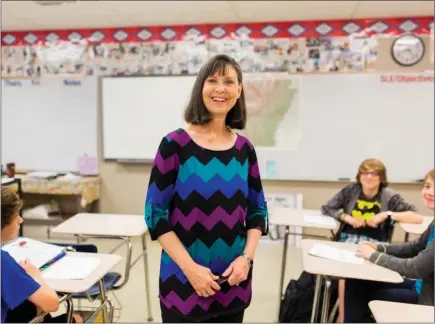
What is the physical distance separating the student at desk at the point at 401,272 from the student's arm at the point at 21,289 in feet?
4.70

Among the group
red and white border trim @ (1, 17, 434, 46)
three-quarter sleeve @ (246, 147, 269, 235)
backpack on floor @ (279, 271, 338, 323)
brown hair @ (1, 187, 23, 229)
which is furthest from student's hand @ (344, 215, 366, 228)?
red and white border trim @ (1, 17, 434, 46)

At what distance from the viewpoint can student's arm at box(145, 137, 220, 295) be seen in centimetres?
118

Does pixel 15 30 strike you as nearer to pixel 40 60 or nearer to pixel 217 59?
pixel 40 60

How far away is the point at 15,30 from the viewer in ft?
15.5

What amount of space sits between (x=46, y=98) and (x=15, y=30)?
35.2 inches

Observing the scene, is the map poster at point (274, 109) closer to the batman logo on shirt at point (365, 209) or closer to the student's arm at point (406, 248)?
the batman logo on shirt at point (365, 209)

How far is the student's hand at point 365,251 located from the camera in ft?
6.44

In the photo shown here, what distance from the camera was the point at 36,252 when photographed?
1.87m

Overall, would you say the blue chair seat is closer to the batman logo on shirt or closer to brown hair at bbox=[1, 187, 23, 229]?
brown hair at bbox=[1, 187, 23, 229]

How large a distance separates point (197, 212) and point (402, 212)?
192cm

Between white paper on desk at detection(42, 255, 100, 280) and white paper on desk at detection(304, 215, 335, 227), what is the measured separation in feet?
4.89

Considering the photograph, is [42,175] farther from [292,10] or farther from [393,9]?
[393,9]

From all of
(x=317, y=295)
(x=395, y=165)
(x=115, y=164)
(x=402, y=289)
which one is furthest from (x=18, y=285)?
(x=395, y=165)

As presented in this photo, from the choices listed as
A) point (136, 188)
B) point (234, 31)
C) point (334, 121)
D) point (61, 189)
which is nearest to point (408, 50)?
point (334, 121)
